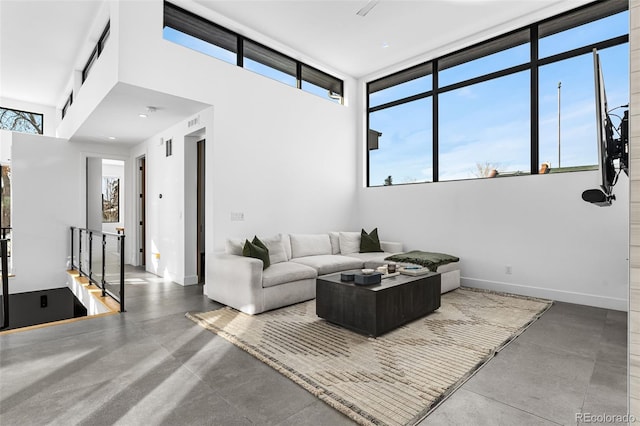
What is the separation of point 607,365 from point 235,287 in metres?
3.50

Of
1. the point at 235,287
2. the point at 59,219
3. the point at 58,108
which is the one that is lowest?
the point at 235,287

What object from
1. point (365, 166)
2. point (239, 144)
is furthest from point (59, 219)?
point (365, 166)

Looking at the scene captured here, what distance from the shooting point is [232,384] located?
2.33 metres

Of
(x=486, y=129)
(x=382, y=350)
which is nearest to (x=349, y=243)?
(x=486, y=129)

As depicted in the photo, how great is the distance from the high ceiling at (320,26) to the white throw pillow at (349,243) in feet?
10.3

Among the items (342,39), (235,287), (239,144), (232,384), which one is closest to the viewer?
(232,384)

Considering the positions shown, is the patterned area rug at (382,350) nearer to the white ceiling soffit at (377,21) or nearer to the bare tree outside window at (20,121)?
the white ceiling soffit at (377,21)

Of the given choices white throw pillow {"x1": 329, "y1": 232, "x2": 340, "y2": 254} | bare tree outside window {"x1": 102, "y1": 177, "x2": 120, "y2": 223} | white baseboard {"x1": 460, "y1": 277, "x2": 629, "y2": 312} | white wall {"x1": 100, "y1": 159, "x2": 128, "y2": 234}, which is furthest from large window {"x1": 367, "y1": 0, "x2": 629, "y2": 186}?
bare tree outside window {"x1": 102, "y1": 177, "x2": 120, "y2": 223}

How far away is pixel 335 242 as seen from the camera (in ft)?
20.0

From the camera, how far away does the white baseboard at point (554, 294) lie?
4133mm

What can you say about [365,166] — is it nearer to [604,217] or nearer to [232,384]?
[604,217]

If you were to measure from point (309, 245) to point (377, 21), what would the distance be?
3494 millimetres

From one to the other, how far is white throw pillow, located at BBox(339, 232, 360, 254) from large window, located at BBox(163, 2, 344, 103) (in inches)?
106

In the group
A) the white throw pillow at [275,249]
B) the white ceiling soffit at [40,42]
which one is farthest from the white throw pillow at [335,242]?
the white ceiling soffit at [40,42]
